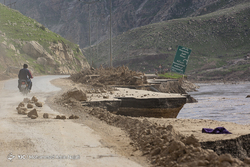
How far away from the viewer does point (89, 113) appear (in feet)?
38.1

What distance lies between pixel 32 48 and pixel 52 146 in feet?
205

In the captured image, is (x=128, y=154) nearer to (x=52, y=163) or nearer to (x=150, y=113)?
(x=52, y=163)

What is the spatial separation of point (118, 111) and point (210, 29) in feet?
337

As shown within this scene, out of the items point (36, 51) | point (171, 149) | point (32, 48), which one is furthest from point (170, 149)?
point (36, 51)

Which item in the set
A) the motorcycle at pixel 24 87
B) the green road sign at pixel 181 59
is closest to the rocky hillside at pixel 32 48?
the green road sign at pixel 181 59

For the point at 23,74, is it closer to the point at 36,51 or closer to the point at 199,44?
the point at 36,51

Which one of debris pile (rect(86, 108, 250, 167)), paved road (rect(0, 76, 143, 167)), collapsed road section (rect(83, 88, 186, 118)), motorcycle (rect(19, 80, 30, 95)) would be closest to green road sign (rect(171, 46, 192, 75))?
collapsed road section (rect(83, 88, 186, 118))

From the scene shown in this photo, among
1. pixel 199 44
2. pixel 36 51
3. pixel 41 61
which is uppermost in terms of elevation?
pixel 199 44

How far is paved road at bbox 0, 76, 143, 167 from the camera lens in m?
5.45

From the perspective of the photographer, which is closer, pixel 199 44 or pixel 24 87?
pixel 24 87

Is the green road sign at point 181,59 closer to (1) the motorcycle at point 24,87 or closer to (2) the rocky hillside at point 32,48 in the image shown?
(1) the motorcycle at point 24,87

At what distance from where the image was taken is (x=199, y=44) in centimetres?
10362

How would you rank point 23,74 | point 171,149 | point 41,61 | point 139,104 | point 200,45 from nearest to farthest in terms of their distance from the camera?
point 171,149
point 139,104
point 23,74
point 41,61
point 200,45

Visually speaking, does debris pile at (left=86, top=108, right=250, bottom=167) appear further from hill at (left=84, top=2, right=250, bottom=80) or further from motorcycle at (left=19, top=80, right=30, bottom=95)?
hill at (left=84, top=2, right=250, bottom=80)
